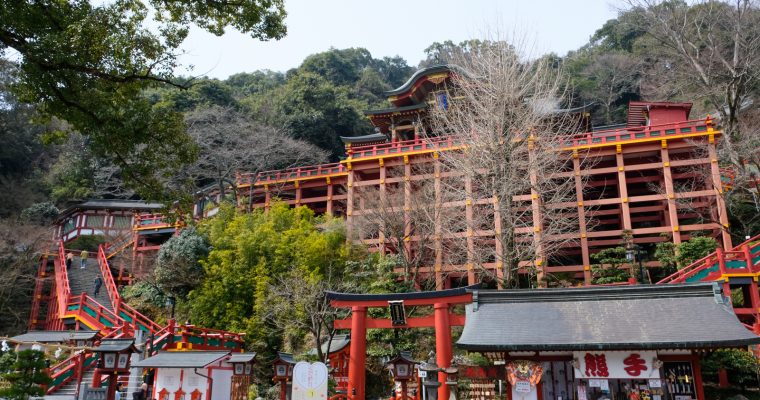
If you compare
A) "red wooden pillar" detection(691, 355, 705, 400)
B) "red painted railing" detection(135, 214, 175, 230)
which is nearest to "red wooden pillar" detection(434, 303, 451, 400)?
"red wooden pillar" detection(691, 355, 705, 400)

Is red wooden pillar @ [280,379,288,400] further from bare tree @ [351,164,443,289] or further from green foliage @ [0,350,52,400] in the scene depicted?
bare tree @ [351,164,443,289]

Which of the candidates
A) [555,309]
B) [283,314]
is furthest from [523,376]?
[283,314]

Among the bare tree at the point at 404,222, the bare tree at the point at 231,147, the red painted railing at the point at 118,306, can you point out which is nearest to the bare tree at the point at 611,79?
the bare tree at the point at 404,222

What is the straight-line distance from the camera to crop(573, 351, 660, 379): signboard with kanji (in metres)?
10.3

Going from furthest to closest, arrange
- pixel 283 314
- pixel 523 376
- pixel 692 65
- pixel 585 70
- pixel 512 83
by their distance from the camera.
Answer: pixel 585 70 → pixel 692 65 → pixel 283 314 → pixel 512 83 → pixel 523 376

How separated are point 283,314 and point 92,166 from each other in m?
23.1

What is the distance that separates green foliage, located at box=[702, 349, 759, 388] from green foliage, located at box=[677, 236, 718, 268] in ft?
19.0

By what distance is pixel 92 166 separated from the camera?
1336 inches

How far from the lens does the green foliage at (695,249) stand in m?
18.8

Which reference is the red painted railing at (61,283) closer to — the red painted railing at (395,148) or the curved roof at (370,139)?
the red painted railing at (395,148)

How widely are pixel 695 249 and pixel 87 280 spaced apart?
1048 inches

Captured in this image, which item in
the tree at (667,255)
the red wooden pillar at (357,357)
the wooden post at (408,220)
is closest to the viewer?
the red wooden pillar at (357,357)

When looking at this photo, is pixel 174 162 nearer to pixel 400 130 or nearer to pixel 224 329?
pixel 224 329

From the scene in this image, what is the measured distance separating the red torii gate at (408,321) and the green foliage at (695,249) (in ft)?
33.3
